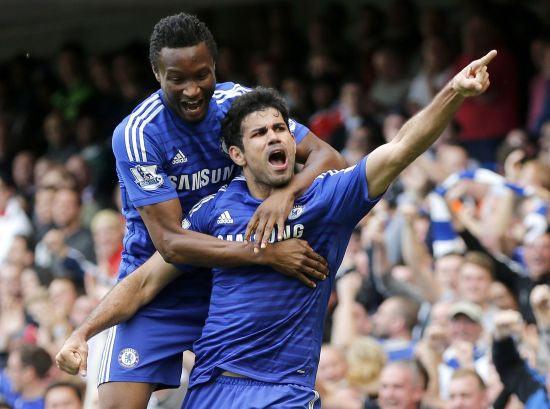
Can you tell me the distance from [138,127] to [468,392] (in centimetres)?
254

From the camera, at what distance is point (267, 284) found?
18.3ft

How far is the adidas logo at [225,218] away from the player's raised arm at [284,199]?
0.12m

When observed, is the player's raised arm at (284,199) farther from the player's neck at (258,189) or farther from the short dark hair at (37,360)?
the short dark hair at (37,360)

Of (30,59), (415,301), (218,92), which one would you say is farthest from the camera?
(30,59)

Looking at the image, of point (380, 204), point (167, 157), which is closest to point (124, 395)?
point (167, 157)

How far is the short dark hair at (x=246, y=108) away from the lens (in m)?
5.67

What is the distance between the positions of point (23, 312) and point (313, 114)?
3.02 metres

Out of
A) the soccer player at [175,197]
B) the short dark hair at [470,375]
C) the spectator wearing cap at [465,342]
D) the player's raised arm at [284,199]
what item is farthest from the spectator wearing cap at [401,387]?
the player's raised arm at [284,199]

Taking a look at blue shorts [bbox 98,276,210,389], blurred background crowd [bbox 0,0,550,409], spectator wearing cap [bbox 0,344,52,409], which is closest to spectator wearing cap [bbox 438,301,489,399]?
blurred background crowd [bbox 0,0,550,409]

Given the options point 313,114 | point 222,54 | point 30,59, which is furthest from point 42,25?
point 313,114

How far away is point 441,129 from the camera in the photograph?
17.0ft

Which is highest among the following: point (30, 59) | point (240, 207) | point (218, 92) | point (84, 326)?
point (30, 59)

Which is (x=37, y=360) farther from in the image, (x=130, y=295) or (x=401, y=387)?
(x=130, y=295)

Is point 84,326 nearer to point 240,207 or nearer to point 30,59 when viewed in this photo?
point 240,207
